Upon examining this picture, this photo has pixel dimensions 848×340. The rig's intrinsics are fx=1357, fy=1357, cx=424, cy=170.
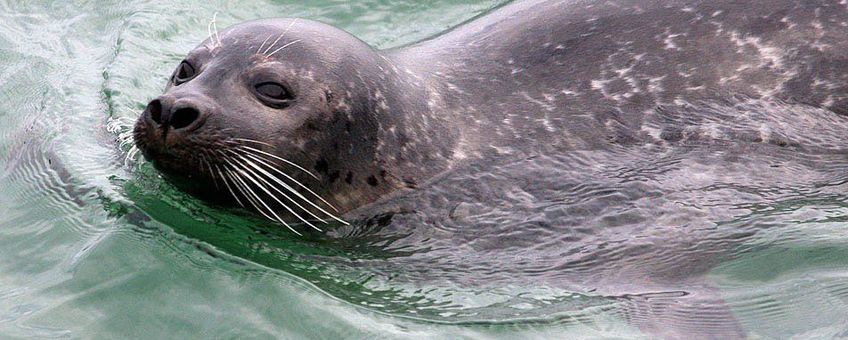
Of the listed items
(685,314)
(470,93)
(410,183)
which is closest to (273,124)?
(410,183)

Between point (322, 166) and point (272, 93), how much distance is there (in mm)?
457

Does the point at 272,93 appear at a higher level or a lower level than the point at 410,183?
higher

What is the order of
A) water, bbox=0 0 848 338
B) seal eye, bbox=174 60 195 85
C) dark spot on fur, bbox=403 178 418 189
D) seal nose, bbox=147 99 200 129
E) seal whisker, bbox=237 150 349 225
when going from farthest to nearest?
dark spot on fur, bbox=403 178 418 189 < seal eye, bbox=174 60 195 85 < seal whisker, bbox=237 150 349 225 < seal nose, bbox=147 99 200 129 < water, bbox=0 0 848 338

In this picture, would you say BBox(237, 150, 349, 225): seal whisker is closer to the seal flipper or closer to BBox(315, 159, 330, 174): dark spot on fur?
BBox(315, 159, 330, 174): dark spot on fur

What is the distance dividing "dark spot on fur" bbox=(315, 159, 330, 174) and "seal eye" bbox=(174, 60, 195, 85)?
811mm

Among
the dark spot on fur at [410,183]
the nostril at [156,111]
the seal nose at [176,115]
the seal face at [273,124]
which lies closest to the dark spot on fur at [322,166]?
the seal face at [273,124]

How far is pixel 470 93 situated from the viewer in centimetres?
767

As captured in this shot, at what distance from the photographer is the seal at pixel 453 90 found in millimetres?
6797

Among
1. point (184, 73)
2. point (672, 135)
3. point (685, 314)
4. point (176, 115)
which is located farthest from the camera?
point (672, 135)

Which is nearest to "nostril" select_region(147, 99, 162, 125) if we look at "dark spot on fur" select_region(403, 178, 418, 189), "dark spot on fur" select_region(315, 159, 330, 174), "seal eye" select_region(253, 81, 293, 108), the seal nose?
the seal nose

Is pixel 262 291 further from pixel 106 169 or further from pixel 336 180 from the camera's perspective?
pixel 106 169

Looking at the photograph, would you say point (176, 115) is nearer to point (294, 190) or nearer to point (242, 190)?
point (242, 190)

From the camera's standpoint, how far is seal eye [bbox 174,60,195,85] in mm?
7109

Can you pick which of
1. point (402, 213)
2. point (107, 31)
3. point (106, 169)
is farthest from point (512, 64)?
point (107, 31)
